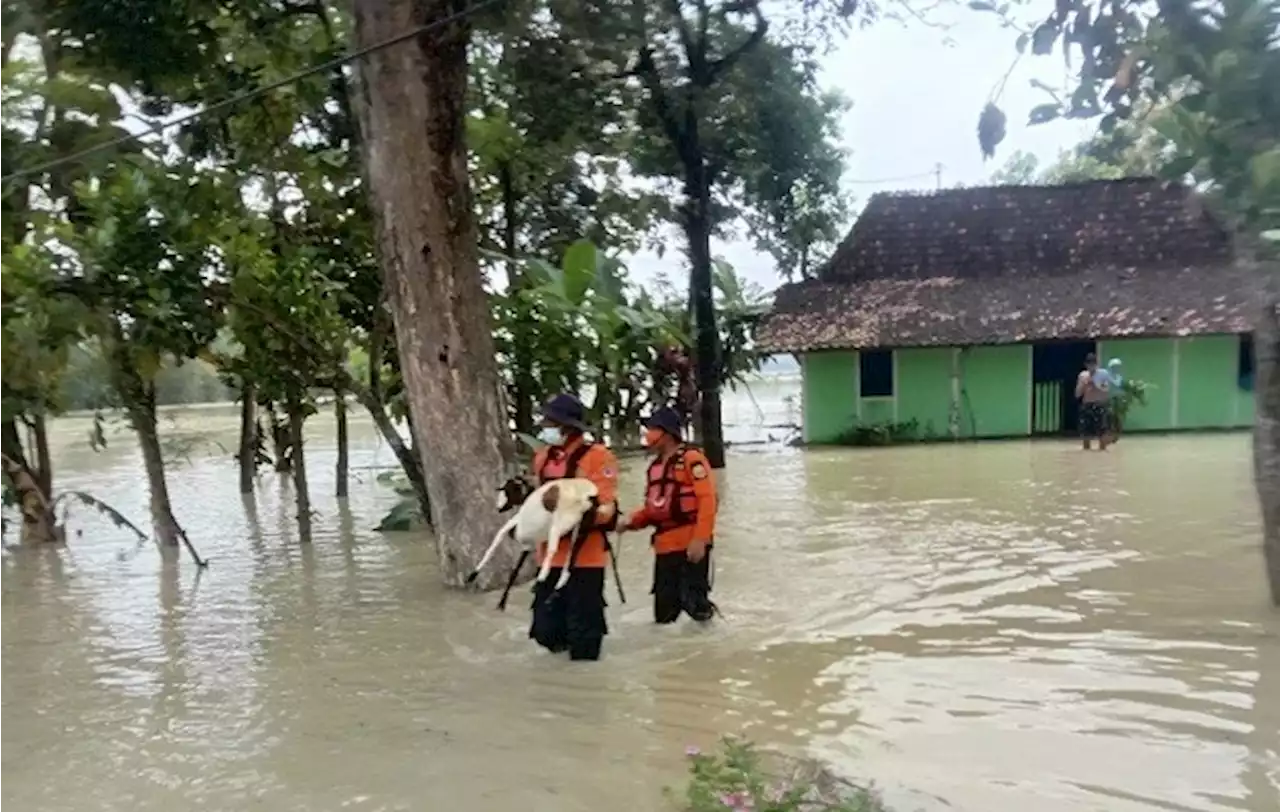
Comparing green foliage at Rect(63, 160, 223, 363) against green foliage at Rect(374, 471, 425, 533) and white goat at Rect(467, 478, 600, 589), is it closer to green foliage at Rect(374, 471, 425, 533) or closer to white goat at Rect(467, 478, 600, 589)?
green foliage at Rect(374, 471, 425, 533)

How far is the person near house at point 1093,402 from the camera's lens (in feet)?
70.2

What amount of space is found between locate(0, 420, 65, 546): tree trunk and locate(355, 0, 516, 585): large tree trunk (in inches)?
311

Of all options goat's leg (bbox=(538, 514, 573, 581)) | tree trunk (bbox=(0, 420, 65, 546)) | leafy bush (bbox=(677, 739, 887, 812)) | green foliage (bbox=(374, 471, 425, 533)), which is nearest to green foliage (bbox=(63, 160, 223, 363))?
green foliage (bbox=(374, 471, 425, 533))

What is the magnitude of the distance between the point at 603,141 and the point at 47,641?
532 inches

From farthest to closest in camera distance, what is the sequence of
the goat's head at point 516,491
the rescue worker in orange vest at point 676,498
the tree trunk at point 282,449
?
the tree trunk at point 282,449 < the goat's head at point 516,491 < the rescue worker in orange vest at point 676,498

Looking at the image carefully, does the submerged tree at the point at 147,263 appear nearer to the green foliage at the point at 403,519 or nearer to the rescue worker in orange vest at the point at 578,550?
the green foliage at the point at 403,519

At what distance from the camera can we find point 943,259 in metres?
26.6

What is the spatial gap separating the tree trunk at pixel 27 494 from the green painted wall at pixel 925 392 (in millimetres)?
16271

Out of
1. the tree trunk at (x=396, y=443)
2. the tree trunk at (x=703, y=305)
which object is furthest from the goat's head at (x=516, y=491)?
the tree trunk at (x=703, y=305)

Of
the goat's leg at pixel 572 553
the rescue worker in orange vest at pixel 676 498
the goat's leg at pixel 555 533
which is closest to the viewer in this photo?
the goat's leg at pixel 555 533

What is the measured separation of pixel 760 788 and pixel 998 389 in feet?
71.3

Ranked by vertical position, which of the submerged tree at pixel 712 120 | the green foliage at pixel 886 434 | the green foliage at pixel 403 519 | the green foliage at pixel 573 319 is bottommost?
the green foliage at pixel 403 519

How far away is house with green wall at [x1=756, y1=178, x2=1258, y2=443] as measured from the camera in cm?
2444

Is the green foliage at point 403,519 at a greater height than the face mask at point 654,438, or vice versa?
the face mask at point 654,438
